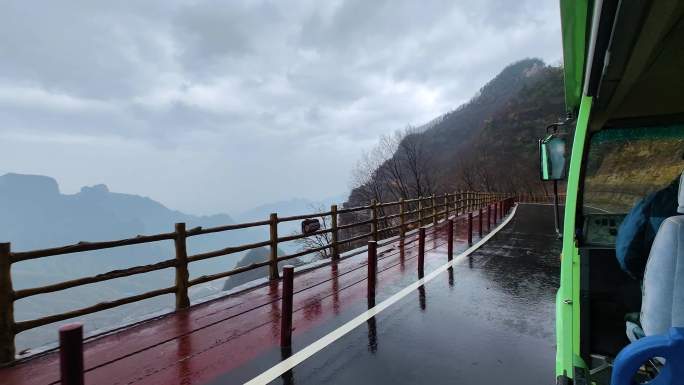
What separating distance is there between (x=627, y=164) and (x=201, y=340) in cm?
474

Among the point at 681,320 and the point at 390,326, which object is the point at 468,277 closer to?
the point at 390,326

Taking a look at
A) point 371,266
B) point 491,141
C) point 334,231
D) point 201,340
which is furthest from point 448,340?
point 491,141

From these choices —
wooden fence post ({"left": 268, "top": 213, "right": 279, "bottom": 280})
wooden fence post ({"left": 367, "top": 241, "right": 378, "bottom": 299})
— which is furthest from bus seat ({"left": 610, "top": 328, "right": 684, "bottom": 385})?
wooden fence post ({"left": 268, "top": 213, "right": 279, "bottom": 280})

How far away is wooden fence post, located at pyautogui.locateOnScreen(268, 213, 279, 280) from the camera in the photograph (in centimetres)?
777

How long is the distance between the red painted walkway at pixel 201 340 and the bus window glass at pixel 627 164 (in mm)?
3552

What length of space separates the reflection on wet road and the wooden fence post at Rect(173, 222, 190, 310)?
279 cm

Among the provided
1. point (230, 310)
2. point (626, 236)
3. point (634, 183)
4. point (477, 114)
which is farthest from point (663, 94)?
point (477, 114)

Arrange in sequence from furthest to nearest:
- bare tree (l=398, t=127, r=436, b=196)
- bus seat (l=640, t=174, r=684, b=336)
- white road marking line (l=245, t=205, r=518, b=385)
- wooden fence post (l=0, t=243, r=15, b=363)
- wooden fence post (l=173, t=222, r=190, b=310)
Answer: bare tree (l=398, t=127, r=436, b=196), wooden fence post (l=173, t=222, r=190, b=310), wooden fence post (l=0, t=243, r=15, b=363), white road marking line (l=245, t=205, r=518, b=385), bus seat (l=640, t=174, r=684, b=336)

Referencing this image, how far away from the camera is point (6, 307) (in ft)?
13.3

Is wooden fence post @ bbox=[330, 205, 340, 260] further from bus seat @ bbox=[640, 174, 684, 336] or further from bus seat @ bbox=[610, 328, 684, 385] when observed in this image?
bus seat @ bbox=[610, 328, 684, 385]

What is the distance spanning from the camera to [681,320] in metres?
1.59

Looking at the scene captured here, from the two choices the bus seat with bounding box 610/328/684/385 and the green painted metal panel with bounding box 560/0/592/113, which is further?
the green painted metal panel with bounding box 560/0/592/113

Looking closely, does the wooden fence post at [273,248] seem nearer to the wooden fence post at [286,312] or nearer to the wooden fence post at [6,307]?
the wooden fence post at [286,312]

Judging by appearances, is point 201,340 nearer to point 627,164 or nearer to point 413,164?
point 627,164
